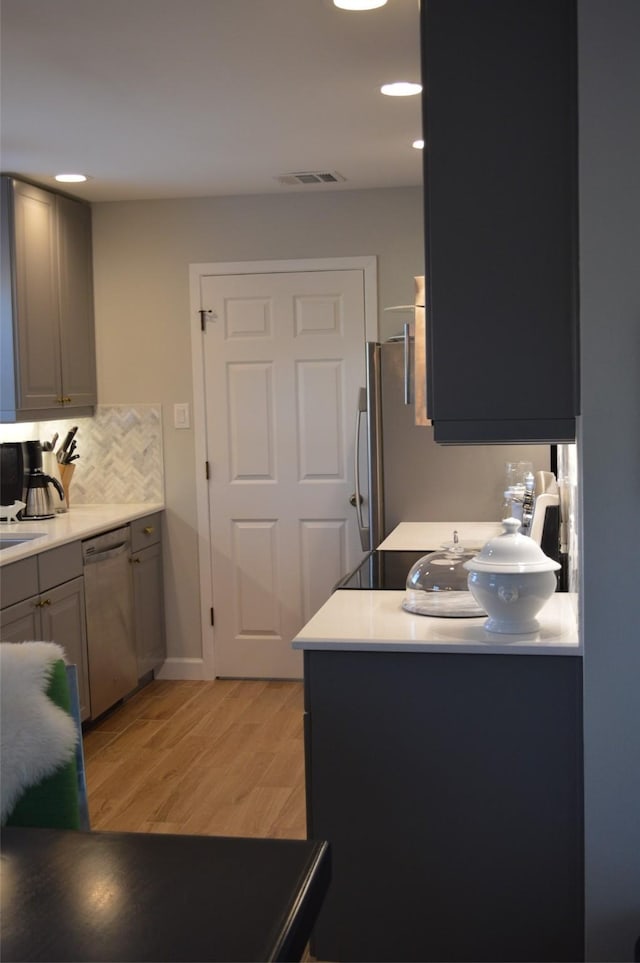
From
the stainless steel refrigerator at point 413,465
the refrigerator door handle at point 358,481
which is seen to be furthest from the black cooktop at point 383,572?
the refrigerator door handle at point 358,481

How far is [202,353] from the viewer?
523 cm

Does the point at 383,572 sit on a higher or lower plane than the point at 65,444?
lower

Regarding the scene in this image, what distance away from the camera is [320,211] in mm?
5086

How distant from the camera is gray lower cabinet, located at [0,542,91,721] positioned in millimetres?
3729

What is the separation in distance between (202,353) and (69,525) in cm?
120

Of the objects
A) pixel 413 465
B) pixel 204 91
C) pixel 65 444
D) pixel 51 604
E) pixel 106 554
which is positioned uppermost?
pixel 204 91

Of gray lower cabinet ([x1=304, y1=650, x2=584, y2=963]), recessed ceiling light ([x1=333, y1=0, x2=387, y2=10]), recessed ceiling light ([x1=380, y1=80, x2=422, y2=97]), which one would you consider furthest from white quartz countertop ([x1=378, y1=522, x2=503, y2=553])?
recessed ceiling light ([x1=333, y1=0, x2=387, y2=10])

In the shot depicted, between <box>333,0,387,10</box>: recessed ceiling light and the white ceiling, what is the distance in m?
0.04

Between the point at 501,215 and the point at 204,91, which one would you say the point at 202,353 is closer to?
the point at 204,91

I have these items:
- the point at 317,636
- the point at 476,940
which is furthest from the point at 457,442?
the point at 476,940

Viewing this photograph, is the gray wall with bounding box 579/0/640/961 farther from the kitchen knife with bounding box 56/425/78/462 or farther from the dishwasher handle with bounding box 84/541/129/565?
the kitchen knife with bounding box 56/425/78/462

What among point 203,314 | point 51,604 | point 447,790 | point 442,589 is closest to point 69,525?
point 51,604

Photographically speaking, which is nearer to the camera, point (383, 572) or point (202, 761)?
point (383, 572)

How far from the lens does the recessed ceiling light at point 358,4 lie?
2.64 meters
